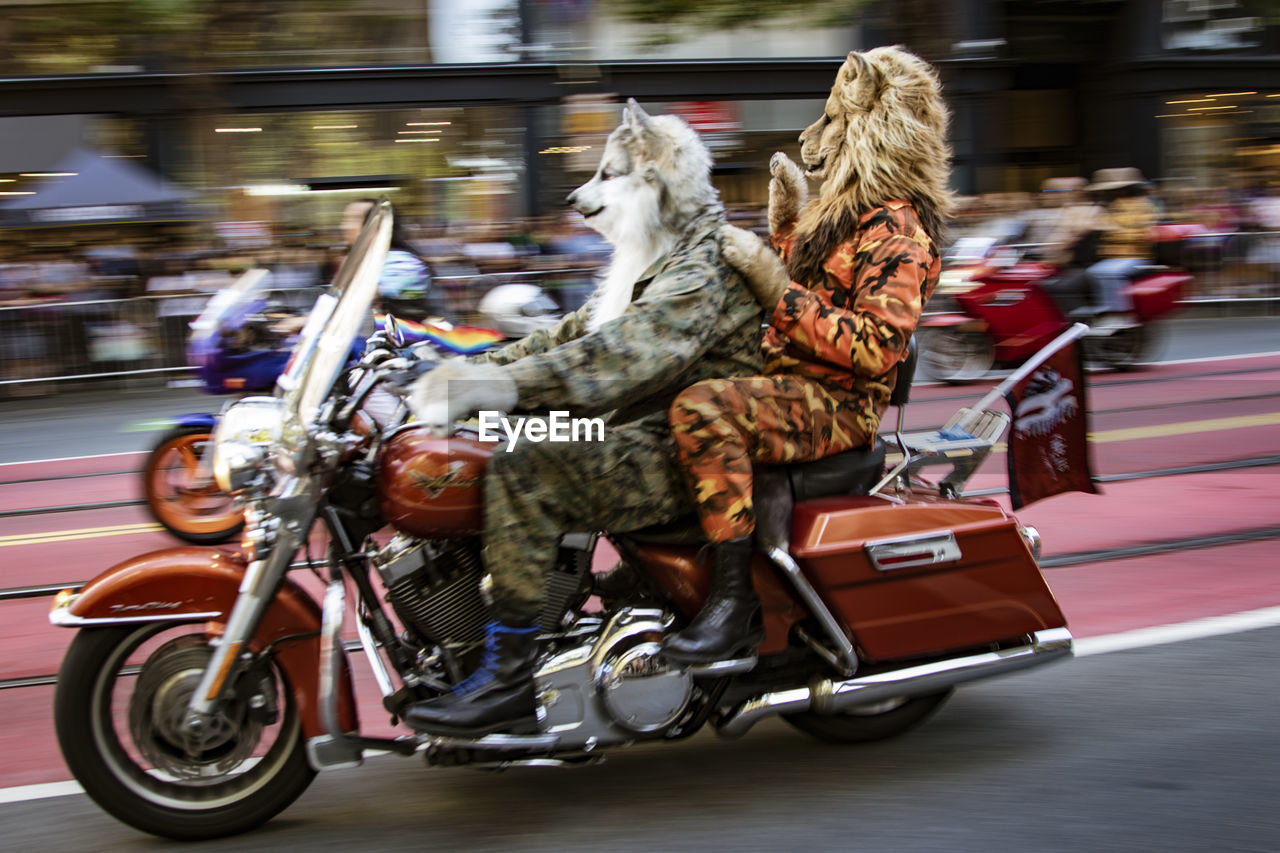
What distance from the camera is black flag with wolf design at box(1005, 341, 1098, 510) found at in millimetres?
3846

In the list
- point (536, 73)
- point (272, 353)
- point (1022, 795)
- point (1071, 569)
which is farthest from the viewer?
point (536, 73)

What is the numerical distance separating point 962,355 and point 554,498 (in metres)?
8.83

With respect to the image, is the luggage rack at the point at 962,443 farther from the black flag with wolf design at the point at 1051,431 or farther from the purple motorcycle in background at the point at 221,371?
the purple motorcycle in background at the point at 221,371

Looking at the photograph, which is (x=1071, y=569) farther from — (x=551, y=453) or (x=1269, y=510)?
(x=551, y=453)

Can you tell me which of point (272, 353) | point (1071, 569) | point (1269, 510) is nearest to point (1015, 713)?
point (1071, 569)

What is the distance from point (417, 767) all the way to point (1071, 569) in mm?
3218

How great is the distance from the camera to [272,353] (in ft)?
23.8

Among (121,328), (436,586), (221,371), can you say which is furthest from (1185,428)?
(121,328)

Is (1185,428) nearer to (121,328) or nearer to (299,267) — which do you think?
(299,267)

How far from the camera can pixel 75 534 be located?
22.5ft

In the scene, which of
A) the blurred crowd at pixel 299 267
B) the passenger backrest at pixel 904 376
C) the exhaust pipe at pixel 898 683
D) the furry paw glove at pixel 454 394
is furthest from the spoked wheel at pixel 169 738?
the blurred crowd at pixel 299 267

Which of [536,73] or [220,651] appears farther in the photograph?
[536,73]

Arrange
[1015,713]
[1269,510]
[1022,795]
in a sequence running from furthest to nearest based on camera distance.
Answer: [1269,510] → [1015,713] → [1022,795]

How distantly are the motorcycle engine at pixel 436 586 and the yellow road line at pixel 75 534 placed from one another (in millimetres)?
3941
